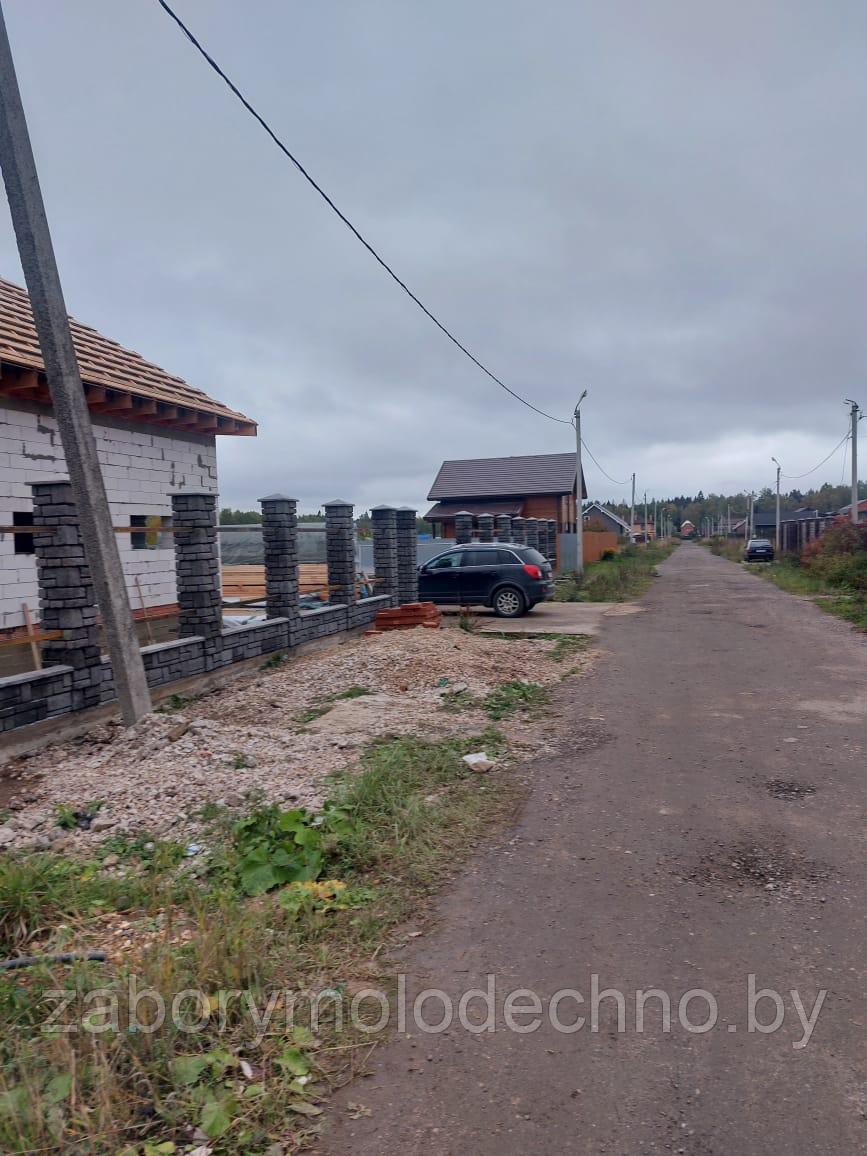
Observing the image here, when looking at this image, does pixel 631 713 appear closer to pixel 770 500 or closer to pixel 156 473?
pixel 156 473

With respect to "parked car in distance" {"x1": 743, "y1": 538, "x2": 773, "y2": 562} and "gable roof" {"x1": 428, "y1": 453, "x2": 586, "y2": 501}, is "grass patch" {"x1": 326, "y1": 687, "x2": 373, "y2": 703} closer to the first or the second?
"gable roof" {"x1": 428, "y1": 453, "x2": 586, "y2": 501}

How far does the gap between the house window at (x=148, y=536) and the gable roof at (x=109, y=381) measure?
4.81ft

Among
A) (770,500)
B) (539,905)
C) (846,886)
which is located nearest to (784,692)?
(846,886)

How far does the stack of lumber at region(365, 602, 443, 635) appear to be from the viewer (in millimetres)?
15656

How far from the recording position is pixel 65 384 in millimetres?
7242

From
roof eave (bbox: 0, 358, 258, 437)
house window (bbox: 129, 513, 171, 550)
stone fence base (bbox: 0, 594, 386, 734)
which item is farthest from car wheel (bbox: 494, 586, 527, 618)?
house window (bbox: 129, 513, 171, 550)

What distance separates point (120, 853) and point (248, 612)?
10962 mm

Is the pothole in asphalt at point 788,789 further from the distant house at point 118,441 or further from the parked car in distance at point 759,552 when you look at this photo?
the parked car in distance at point 759,552

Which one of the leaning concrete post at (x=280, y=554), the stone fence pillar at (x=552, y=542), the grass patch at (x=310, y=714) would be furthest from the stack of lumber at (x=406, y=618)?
the stone fence pillar at (x=552, y=542)

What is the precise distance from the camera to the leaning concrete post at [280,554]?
42.1 ft

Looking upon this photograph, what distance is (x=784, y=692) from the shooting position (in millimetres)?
9773

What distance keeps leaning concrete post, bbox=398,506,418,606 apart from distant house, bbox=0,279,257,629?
431cm

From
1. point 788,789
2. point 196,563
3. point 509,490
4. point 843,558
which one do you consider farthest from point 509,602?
point 509,490

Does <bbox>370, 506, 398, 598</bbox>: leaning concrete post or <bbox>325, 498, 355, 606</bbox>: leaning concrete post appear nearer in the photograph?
<bbox>325, 498, 355, 606</bbox>: leaning concrete post
